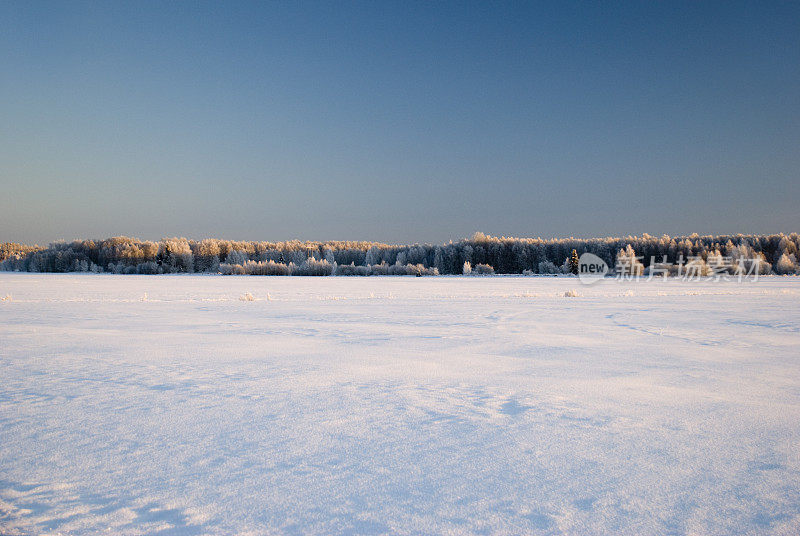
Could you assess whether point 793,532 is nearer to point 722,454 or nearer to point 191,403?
point 722,454

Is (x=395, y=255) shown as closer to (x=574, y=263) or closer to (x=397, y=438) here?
(x=574, y=263)

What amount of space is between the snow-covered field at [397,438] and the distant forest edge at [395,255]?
91.7 ft

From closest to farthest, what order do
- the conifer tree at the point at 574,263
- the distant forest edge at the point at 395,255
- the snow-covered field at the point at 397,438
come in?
the snow-covered field at the point at 397,438 < the distant forest edge at the point at 395,255 < the conifer tree at the point at 574,263

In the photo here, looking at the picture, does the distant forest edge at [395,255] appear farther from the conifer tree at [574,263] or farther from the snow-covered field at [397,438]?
the snow-covered field at [397,438]

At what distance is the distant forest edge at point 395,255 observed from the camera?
1293 inches

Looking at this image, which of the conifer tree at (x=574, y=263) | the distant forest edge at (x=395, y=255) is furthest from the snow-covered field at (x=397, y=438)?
the conifer tree at (x=574, y=263)

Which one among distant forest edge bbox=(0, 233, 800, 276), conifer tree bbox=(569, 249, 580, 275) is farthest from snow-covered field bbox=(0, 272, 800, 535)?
conifer tree bbox=(569, 249, 580, 275)

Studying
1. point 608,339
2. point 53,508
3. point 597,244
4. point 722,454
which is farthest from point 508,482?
point 597,244

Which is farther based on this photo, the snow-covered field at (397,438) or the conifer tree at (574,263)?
the conifer tree at (574,263)

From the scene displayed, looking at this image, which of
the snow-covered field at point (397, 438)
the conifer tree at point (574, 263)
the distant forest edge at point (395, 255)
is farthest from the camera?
the conifer tree at point (574, 263)

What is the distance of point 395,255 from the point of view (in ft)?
145

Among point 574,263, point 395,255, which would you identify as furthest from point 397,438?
point 395,255

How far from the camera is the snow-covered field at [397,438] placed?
4.50 feet

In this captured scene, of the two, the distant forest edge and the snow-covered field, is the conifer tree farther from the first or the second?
the snow-covered field
